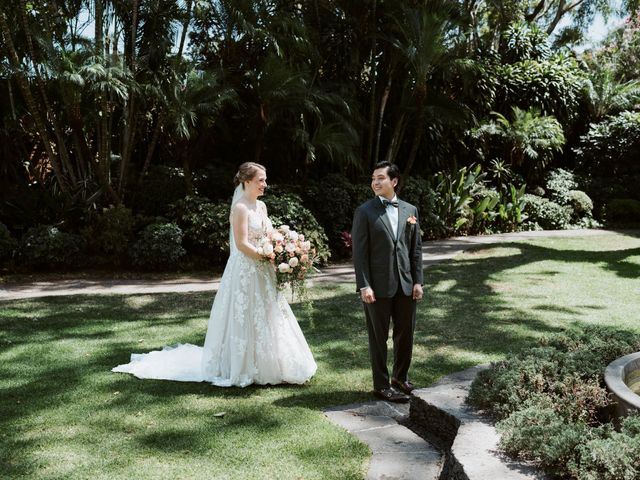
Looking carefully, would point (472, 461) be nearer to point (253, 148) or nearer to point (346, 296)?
point (346, 296)

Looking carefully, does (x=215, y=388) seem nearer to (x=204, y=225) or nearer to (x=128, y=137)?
(x=204, y=225)

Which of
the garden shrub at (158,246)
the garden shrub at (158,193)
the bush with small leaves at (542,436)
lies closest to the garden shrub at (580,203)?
the garden shrub at (158,193)

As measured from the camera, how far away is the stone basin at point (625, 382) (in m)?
3.55

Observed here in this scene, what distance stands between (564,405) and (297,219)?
8.20 meters

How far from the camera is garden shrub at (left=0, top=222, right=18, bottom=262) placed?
10.8 m

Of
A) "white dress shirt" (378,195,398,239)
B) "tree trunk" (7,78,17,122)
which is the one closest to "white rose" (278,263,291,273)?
"white dress shirt" (378,195,398,239)

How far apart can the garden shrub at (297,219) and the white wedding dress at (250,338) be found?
5.53 meters

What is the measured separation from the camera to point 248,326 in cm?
572

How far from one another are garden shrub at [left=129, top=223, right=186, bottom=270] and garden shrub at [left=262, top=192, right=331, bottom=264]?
164 centimetres

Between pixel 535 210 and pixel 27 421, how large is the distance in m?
15.1

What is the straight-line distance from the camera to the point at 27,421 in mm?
4715

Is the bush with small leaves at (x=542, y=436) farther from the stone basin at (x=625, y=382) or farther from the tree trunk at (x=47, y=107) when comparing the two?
the tree trunk at (x=47, y=107)

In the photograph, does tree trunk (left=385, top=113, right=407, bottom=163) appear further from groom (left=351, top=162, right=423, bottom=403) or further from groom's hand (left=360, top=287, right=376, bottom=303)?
groom's hand (left=360, top=287, right=376, bottom=303)

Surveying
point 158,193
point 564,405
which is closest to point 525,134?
point 158,193
